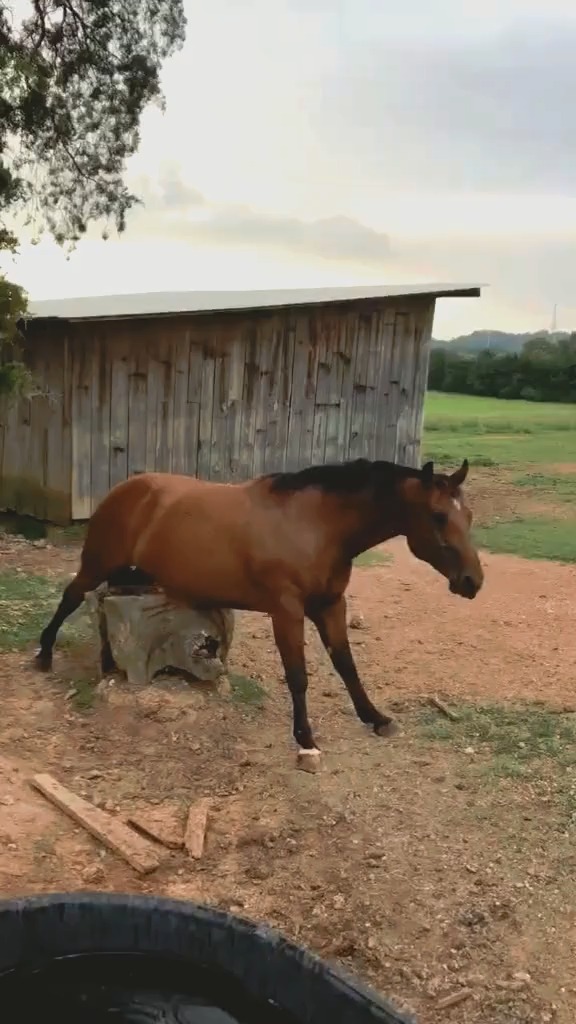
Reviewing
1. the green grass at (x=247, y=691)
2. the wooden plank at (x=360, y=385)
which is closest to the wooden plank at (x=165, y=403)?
the wooden plank at (x=360, y=385)

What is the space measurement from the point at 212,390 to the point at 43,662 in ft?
18.6

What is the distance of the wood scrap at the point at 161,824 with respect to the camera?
11.8 feet

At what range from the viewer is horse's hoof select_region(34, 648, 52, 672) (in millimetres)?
5258

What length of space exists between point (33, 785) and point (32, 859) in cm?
60

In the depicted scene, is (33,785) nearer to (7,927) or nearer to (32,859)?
(32,859)

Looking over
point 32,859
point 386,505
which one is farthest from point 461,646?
point 32,859

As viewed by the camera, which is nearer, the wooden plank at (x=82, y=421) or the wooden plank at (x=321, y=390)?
the wooden plank at (x=82, y=421)

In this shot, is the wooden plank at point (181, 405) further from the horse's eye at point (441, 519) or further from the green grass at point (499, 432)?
the green grass at point (499, 432)

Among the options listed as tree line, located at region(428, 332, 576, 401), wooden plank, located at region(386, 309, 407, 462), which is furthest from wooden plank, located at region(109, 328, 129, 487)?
tree line, located at region(428, 332, 576, 401)

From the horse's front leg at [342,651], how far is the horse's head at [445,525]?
2.16 feet

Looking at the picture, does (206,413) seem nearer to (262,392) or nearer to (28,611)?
(262,392)

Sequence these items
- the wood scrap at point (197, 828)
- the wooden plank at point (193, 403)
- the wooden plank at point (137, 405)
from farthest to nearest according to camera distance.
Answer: the wooden plank at point (193, 403) → the wooden plank at point (137, 405) → the wood scrap at point (197, 828)

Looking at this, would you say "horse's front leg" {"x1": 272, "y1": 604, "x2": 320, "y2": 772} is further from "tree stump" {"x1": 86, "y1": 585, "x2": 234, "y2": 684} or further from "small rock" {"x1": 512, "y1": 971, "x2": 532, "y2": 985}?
"small rock" {"x1": 512, "y1": 971, "x2": 532, "y2": 985}

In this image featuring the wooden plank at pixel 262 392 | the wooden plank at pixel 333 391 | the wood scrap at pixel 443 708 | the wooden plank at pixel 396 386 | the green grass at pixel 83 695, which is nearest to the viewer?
the green grass at pixel 83 695
